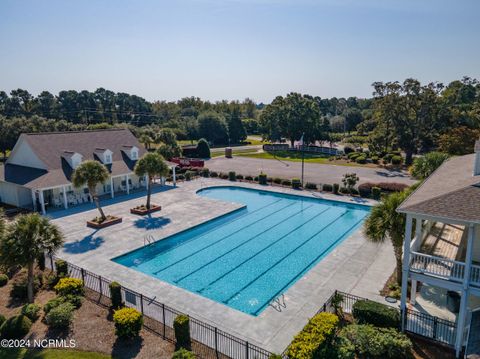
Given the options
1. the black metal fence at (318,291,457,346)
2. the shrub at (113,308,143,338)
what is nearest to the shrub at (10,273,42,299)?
the shrub at (113,308,143,338)

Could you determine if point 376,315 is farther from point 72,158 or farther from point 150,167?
point 72,158

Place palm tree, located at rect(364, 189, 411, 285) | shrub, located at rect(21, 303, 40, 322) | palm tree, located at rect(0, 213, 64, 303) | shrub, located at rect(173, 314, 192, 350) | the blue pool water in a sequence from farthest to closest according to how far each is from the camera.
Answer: the blue pool water
palm tree, located at rect(364, 189, 411, 285)
palm tree, located at rect(0, 213, 64, 303)
shrub, located at rect(21, 303, 40, 322)
shrub, located at rect(173, 314, 192, 350)

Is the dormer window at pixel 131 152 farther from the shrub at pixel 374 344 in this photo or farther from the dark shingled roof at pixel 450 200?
the shrub at pixel 374 344

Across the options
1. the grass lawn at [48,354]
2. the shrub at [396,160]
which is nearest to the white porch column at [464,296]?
the grass lawn at [48,354]

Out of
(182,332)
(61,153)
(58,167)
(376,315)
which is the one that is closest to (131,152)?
(61,153)

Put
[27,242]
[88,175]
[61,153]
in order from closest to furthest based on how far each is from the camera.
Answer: [27,242], [88,175], [61,153]

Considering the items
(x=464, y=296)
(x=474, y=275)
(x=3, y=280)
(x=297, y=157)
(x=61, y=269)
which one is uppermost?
(x=474, y=275)

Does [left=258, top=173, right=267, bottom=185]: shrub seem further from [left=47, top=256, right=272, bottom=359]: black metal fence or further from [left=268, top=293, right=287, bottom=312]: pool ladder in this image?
[left=47, top=256, right=272, bottom=359]: black metal fence
